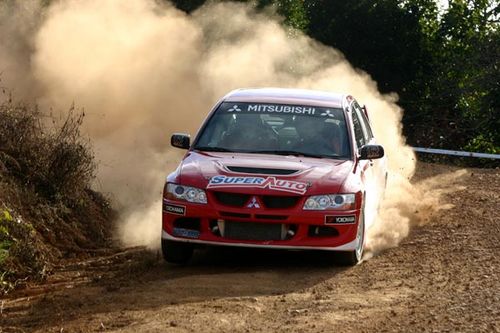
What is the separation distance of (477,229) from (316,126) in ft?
7.94

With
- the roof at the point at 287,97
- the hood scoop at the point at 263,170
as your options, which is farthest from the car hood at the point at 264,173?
the roof at the point at 287,97

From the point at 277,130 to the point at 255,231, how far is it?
1695 mm

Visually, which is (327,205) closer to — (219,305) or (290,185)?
(290,185)

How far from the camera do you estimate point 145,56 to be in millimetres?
23219

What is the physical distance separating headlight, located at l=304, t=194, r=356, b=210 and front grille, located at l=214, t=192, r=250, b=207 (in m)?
0.56

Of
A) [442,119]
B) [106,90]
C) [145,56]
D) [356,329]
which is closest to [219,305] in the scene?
[356,329]

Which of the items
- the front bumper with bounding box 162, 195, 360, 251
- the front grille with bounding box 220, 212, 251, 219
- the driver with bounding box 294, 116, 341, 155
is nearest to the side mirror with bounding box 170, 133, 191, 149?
the driver with bounding box 294, 116, 341, 155

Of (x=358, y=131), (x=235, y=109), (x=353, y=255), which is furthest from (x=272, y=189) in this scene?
(x=358, y=131)

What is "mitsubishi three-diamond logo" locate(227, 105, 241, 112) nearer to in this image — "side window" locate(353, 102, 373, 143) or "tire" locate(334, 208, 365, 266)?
"side window" locate(353, 102, 373, 143)

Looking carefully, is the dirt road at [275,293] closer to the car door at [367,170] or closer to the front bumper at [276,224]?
the front bumper at [276,224]

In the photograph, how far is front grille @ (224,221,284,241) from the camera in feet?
32.7

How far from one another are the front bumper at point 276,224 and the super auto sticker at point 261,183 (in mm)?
158

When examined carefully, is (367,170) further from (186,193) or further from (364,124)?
(186,193)

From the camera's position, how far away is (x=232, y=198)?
10.0 m
